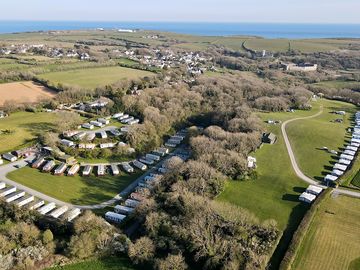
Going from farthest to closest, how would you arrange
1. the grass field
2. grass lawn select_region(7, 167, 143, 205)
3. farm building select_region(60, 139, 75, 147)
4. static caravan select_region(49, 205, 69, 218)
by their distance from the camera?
farm building select_region(60, 139, 75, 147)
grass lawn select_region(7, 167, 143, 205)
static caravan select_region(49, 205, 69, 218)
the grass field

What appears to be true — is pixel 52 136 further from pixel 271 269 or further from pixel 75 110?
pixel 271 269

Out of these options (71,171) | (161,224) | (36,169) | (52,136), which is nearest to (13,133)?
(52,136)

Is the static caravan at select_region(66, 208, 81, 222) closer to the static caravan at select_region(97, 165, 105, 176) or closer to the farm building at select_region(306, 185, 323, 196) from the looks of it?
the static caravan at select_region(97, 165, 105, 176)

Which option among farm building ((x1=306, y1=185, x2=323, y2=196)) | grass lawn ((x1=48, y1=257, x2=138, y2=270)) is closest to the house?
farm building ((x1=306, y1=185, x2=323, y2=196))

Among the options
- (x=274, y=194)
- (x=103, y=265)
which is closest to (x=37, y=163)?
(x=103, y=265)

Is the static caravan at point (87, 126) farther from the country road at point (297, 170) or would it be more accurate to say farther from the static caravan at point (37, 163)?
the country road at point (297, 170)

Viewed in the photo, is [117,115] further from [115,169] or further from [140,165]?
[115,169]
